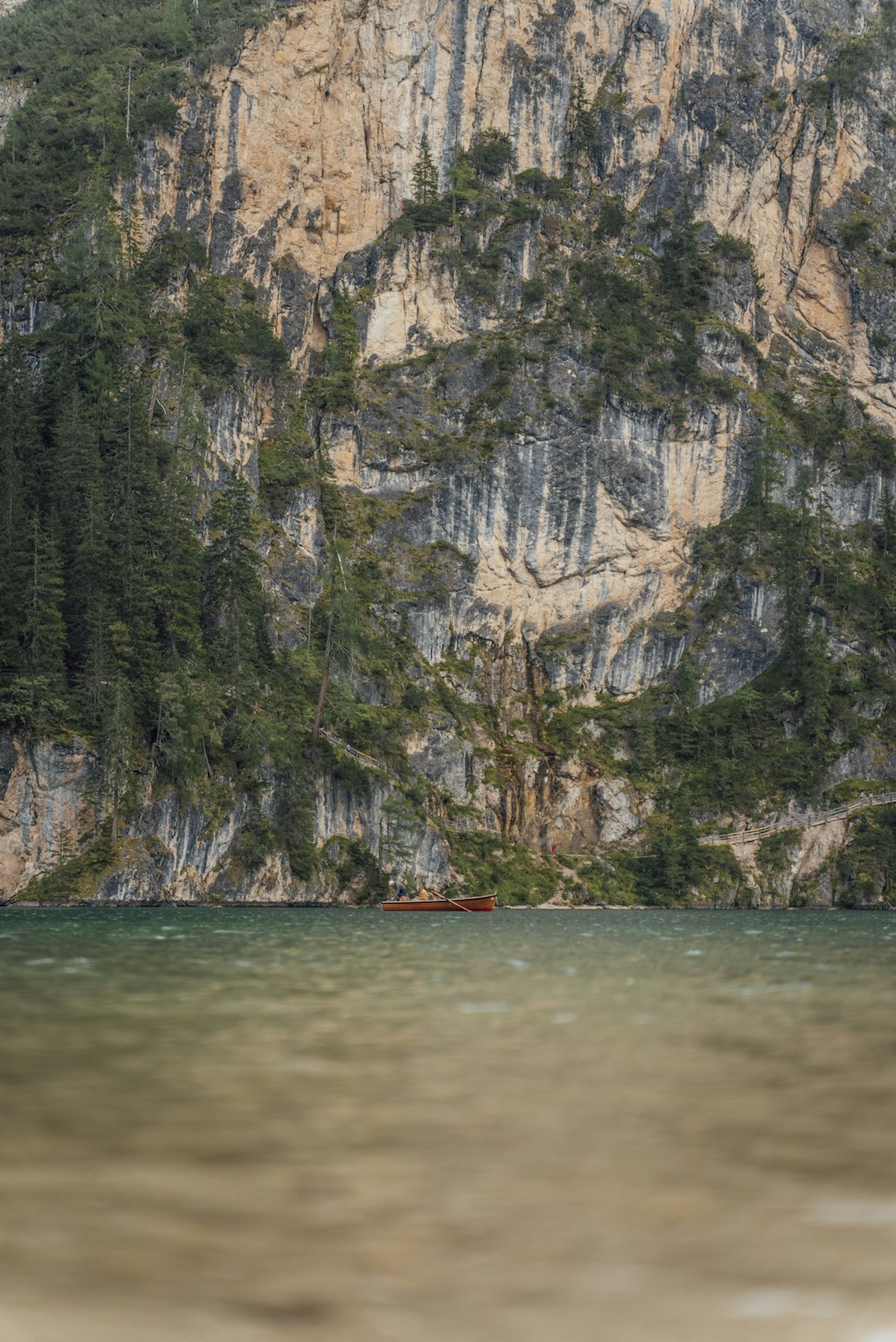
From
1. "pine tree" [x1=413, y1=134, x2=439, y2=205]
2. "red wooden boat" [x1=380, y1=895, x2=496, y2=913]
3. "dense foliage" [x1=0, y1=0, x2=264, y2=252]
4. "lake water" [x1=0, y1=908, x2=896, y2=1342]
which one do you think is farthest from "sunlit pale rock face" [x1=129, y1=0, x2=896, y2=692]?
"lake water" [x1=0, y1=908, x2=896, y2=1342]

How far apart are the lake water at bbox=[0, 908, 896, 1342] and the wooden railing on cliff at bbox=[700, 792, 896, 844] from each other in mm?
68343

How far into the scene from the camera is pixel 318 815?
69.1 metres

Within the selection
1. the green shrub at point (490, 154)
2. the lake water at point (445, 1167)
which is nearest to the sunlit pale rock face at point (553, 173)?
the green shrub at point (490, 154)

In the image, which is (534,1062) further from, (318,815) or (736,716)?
(736,716)

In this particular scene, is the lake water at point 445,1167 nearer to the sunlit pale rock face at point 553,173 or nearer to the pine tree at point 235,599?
the pine tree at point 235,599

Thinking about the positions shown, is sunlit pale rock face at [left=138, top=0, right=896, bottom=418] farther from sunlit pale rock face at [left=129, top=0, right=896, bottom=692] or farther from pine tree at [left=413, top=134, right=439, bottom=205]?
pine tree at [left=413, top=134, right=439, bottom=205]

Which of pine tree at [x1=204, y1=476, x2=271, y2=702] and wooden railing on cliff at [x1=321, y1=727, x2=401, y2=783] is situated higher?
pine tree at [x1=204, y1=476, x2=271, y2=702]

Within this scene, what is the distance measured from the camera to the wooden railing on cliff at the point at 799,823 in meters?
83.7

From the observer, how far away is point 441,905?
199 feet

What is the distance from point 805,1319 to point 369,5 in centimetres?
10494

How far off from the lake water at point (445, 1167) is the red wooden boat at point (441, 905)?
4330 cm

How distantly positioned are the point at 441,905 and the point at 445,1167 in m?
53.2

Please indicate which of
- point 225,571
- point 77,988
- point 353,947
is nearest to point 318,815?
point 225,571

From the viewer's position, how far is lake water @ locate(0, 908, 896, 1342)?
5785 millimetres
